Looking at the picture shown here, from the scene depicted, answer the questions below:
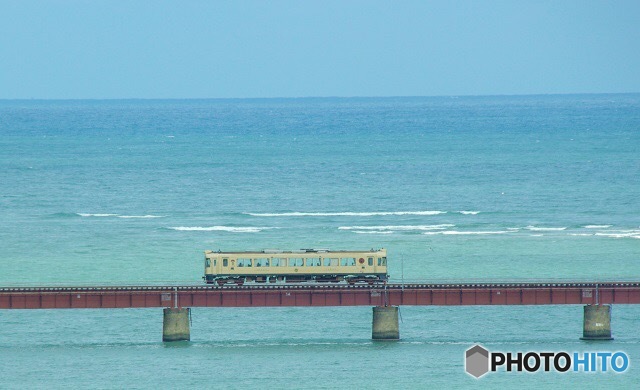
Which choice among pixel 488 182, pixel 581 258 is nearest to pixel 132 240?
pixel 581 258

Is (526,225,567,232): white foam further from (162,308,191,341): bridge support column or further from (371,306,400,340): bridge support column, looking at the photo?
(162,308,191,341): bridge support column

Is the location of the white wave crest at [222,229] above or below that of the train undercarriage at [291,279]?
above

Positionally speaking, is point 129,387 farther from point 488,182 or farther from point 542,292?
point 488,182

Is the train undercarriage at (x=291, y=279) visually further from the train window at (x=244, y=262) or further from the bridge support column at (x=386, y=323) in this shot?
the bridge support column at (x=386, y=323)

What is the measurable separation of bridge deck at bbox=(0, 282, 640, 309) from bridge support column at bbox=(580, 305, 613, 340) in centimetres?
53

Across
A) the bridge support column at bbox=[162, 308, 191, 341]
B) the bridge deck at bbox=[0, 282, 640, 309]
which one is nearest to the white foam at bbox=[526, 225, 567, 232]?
the bridge deck at bbox=[0, 282, 640, 309]

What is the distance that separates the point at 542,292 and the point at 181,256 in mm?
40873

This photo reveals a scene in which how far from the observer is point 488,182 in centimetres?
19100

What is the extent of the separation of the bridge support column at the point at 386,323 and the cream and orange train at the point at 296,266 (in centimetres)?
270

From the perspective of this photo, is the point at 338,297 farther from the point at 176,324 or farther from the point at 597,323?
the point at 597,323

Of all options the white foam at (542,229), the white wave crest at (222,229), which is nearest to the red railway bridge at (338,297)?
the white foam at (542,229)

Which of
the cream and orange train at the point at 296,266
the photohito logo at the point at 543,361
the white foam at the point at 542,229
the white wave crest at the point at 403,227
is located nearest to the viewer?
the photohito logo at the point at 543,361

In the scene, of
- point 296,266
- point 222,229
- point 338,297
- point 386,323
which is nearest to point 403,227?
point 222,229

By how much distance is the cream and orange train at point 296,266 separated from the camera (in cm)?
9250
